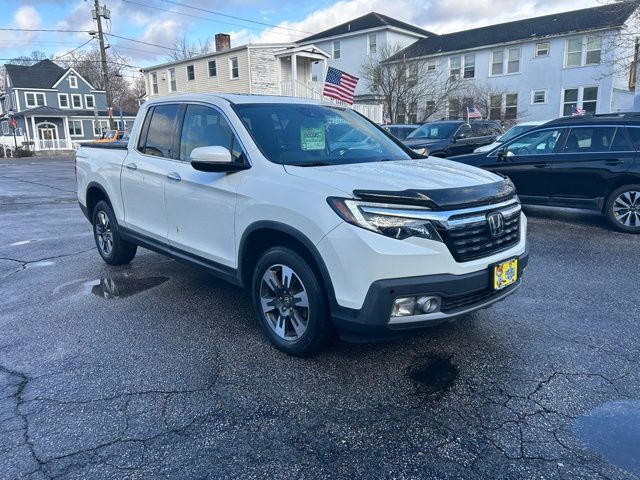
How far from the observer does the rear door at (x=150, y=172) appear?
15.7ft

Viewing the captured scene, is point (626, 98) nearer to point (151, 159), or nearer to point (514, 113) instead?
point (514, 113)

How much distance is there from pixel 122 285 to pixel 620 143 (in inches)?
290

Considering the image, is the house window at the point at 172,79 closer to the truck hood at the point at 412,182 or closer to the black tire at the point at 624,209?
the black tire at the point at 624,209

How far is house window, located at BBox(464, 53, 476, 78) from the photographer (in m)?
34.8

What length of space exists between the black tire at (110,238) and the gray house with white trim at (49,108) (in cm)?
4785

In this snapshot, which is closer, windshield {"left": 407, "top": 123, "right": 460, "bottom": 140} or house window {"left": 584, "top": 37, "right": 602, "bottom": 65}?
windshield {"left": 407, "top": 123, "right": 460, "bottom": 140}

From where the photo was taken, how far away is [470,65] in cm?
3506

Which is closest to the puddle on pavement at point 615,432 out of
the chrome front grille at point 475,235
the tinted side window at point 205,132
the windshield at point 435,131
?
the chrome front grille at point 475,235

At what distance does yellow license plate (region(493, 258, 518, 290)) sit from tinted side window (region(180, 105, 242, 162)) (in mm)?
2129

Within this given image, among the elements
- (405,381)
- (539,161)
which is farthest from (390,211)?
(539,161)


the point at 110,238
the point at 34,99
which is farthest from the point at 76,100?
the point at 110,238

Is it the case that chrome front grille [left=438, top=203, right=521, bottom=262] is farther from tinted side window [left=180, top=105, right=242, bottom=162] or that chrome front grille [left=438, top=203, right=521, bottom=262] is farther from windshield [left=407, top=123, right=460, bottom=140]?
windshield [left=407, top=123, right=460, bottom=140]

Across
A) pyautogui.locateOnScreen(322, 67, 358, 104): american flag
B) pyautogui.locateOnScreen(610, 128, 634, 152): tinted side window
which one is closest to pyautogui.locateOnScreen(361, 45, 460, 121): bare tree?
pyautogui.locateOnScreen(322, 67, 358, 104): american flag

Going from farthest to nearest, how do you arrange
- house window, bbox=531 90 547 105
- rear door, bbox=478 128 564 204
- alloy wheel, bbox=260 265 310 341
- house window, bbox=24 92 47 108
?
house window, bbox=24 92 47 108
house window, bbox=531 90 547 105
rear door, bbox=478 128 564 204
alloy wheel, bbox=260 265 310 341
